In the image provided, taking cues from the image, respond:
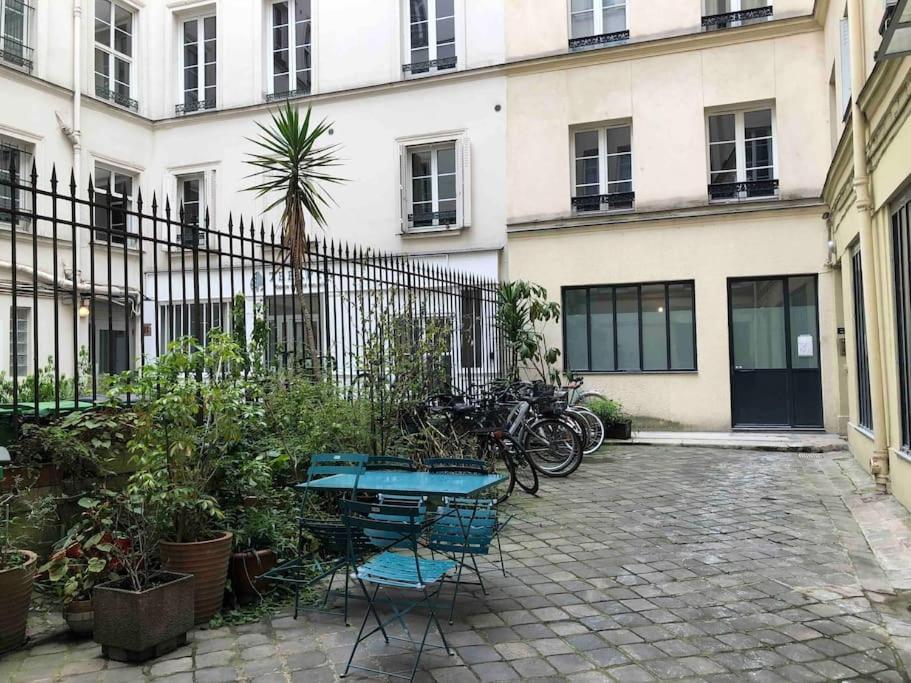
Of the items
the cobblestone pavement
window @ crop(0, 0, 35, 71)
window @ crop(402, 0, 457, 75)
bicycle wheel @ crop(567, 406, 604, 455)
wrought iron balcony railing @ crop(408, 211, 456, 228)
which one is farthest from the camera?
window @ crop(402, 0, 457, 75)

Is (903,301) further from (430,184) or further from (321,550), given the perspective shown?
(430,184)

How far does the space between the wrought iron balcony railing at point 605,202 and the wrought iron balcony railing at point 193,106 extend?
8402 mm

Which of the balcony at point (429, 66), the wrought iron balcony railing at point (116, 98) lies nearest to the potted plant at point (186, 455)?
the balcony at point (429, 66)

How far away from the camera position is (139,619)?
3396 mm

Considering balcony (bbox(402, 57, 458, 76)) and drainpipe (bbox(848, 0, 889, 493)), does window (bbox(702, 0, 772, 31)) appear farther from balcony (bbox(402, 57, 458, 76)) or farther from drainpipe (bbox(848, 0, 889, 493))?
drainpipe (bbox(848, 0, 889, 493))

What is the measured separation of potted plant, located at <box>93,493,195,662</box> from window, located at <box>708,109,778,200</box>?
422 inches

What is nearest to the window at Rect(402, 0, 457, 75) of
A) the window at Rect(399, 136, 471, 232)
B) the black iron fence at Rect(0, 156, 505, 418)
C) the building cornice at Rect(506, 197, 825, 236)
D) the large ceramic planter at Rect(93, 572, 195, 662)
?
the window at Rect(399, 136, 471, 232)

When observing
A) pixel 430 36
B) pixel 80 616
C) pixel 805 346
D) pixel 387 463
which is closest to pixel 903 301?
pixel 387 463

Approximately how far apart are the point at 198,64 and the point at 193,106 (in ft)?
3.11

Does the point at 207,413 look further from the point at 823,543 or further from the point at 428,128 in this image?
the point at 428,128

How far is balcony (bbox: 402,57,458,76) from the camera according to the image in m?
13.6

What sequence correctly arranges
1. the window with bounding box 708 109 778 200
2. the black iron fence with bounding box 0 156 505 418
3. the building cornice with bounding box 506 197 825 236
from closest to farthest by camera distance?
the black iron fence with bounding box 0 156 505 418 → the building cornice with bounding box 506 197 825 236 → the window with bounding box 708 109 778 200

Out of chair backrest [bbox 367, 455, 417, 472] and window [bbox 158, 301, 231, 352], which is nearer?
chair backrest [bbox 367, 455, 417, 472]

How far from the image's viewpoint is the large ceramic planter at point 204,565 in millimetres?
3840
